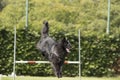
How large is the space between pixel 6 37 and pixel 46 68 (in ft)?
6.25

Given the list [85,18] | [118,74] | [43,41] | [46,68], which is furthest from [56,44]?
[85,18]

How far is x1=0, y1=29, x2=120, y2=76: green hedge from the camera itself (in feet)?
52.2

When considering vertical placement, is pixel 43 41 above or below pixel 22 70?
above

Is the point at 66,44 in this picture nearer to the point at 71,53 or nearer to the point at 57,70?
the point at 57,70

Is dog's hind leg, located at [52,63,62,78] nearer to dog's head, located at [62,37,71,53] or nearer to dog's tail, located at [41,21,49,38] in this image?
dog's head, located at [62,37,71,53]

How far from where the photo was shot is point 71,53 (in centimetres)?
1614

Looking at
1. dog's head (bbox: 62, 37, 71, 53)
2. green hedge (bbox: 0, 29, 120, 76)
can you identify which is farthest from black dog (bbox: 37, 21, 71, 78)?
green hedge (bbox: 0, 29, 120, 76)

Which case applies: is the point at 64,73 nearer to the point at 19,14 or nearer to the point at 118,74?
the point at 118,74

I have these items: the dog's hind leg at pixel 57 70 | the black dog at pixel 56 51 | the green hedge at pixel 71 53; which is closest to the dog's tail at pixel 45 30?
the black dog at pixel 56 51

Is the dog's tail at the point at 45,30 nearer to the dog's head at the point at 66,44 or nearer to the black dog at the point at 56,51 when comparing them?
the black dog at the point at 56,51

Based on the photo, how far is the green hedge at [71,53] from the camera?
15.9m

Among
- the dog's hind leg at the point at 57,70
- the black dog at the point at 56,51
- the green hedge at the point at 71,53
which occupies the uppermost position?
the black dog at the point at 56,51

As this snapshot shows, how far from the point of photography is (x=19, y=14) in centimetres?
2903

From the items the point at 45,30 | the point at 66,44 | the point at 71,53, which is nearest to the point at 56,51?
the point at 66,44
